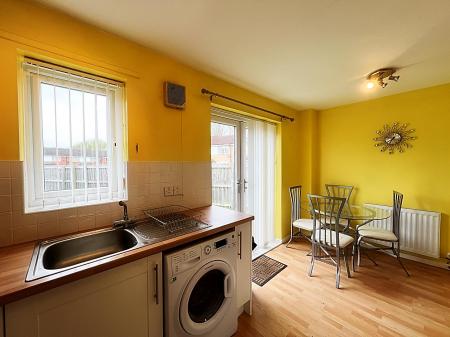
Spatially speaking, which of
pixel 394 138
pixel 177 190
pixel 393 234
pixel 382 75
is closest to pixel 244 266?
pixel 177 190

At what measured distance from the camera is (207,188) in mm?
2145

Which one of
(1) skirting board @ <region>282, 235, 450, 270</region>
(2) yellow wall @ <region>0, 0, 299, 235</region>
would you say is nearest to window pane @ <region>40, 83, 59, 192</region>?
(2) yellow wall @ <region>0, 0, 299, 235</region>

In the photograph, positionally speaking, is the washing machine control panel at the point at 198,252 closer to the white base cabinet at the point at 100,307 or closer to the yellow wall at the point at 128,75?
the white base cabinet at the point at 100,307

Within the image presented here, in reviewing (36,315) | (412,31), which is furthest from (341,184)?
(36,315)

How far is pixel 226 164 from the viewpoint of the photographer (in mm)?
2717

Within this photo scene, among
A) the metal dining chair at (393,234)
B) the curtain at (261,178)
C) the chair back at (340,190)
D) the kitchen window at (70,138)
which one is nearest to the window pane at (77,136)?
the kitchen window at (70,138)

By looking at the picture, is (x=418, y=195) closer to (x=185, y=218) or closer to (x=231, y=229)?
(x=231, y=229)

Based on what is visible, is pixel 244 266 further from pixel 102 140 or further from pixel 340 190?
pixel 340 190

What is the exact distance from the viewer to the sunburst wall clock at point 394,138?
2664 mm

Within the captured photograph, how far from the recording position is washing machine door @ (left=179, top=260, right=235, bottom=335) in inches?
50.4

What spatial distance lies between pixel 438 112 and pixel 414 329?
7.79 feet

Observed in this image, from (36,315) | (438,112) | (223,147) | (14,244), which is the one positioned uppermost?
(438,112)

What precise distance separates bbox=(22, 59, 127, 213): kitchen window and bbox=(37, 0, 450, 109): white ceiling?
0.42 meters

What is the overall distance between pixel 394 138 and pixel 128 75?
3.26 metres
